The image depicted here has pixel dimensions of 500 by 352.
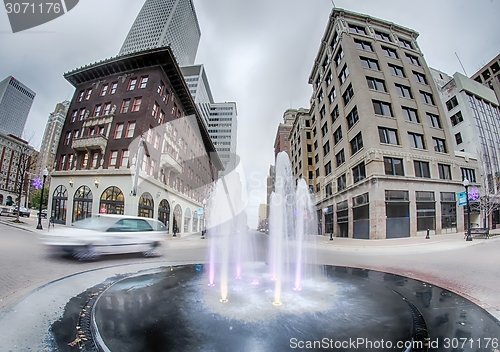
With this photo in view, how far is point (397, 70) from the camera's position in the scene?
28656 millimetres

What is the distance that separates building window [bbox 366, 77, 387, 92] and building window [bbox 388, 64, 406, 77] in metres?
3.01

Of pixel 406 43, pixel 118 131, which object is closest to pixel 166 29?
pixel 118 131

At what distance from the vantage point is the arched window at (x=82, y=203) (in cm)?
2456

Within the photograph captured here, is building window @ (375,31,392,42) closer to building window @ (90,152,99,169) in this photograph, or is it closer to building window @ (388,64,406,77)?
building window @ (388,64,406,77)

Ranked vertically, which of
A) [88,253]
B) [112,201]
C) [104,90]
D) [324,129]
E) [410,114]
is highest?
[104,90]

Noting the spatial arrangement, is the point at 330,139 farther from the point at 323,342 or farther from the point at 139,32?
the point at 139,32

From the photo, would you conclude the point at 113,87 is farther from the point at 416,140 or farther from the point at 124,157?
the point at 416,140

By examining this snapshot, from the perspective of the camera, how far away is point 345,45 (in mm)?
28688

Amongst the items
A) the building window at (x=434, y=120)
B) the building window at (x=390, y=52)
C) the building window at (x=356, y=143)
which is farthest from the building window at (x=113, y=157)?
the building window at (x=434, y=120)

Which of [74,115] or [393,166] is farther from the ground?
[74,115]

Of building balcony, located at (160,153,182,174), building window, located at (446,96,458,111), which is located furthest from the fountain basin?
building window, located at (446,96,458,111)

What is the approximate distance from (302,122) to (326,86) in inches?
729

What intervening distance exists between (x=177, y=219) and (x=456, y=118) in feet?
180

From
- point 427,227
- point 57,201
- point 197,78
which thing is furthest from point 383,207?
point 197,78
